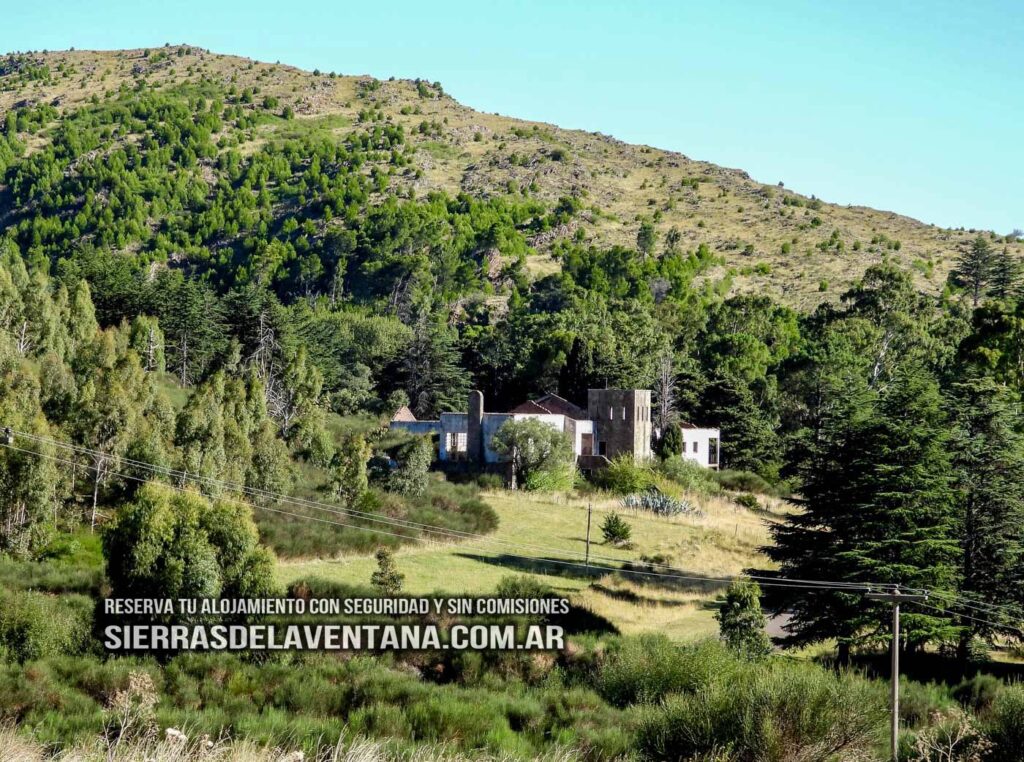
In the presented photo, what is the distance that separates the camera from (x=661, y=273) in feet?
371

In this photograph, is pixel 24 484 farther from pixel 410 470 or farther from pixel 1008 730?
pixel 1008 730

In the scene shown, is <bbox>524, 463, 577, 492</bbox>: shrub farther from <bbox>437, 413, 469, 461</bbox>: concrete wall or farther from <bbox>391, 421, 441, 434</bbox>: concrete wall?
<bbox>391, 421, 441, 434</bbox>: concrete wall

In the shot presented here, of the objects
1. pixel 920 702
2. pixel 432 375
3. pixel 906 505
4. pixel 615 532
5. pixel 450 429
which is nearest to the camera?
pixel 920 702

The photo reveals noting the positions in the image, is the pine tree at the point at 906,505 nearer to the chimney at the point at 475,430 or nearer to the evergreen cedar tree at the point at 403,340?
the evergreen cedar tree at the point at 403,340

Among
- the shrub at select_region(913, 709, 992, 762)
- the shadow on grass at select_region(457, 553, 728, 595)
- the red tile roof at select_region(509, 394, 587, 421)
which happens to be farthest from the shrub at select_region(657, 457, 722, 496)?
the shrub at select_region(913, 709, 992, 762)

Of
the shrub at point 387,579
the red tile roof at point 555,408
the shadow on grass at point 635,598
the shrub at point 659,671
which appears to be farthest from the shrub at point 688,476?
the shrub at point 659,671

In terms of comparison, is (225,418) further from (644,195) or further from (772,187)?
(772,187)

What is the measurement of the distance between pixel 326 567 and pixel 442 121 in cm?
15184

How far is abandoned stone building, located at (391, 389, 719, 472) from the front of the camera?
5694 centimetres

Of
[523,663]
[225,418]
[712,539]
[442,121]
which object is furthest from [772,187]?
[523,663]

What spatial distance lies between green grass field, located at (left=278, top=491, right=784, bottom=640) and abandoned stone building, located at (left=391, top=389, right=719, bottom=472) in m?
5.71

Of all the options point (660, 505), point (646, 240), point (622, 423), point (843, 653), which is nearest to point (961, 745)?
point (843, 653)

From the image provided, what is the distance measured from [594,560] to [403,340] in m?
45.9

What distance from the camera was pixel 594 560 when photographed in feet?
128
